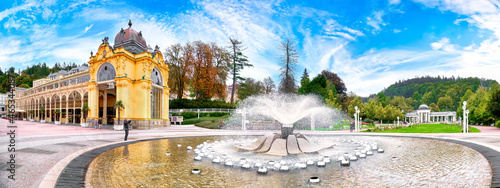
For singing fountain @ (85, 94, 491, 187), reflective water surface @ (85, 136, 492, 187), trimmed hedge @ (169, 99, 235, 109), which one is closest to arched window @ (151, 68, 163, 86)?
trimmed hedge @ (169, 99, 235, 109)

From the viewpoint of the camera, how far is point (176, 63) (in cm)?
5000

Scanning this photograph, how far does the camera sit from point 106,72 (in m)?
37.1

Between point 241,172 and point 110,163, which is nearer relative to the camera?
point 241,172

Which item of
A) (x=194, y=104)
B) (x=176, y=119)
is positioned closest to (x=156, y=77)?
(x=176, y=119)

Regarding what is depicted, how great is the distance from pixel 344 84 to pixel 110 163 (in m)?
68.3

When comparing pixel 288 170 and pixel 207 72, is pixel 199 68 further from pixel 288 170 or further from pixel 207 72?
pixel 288 170

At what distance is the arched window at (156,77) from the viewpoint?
38.6m

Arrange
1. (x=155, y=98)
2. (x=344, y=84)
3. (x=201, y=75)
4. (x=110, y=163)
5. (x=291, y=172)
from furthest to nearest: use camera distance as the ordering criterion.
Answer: (x=344, y=84), (x=201, y=75), (x=155, y=98), (x=110, y=163), (x=291, y=172)

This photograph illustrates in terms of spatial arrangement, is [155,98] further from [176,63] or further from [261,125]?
[261,125]

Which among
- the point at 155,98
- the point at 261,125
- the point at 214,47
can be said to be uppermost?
the point at 214,47

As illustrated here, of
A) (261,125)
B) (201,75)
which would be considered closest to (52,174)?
(261,125)

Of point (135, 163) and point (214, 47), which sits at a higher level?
point (214, 47)

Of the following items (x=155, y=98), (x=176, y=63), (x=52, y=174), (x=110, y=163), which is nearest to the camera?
(x=52, y=174)

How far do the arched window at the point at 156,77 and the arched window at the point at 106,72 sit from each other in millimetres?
5452
